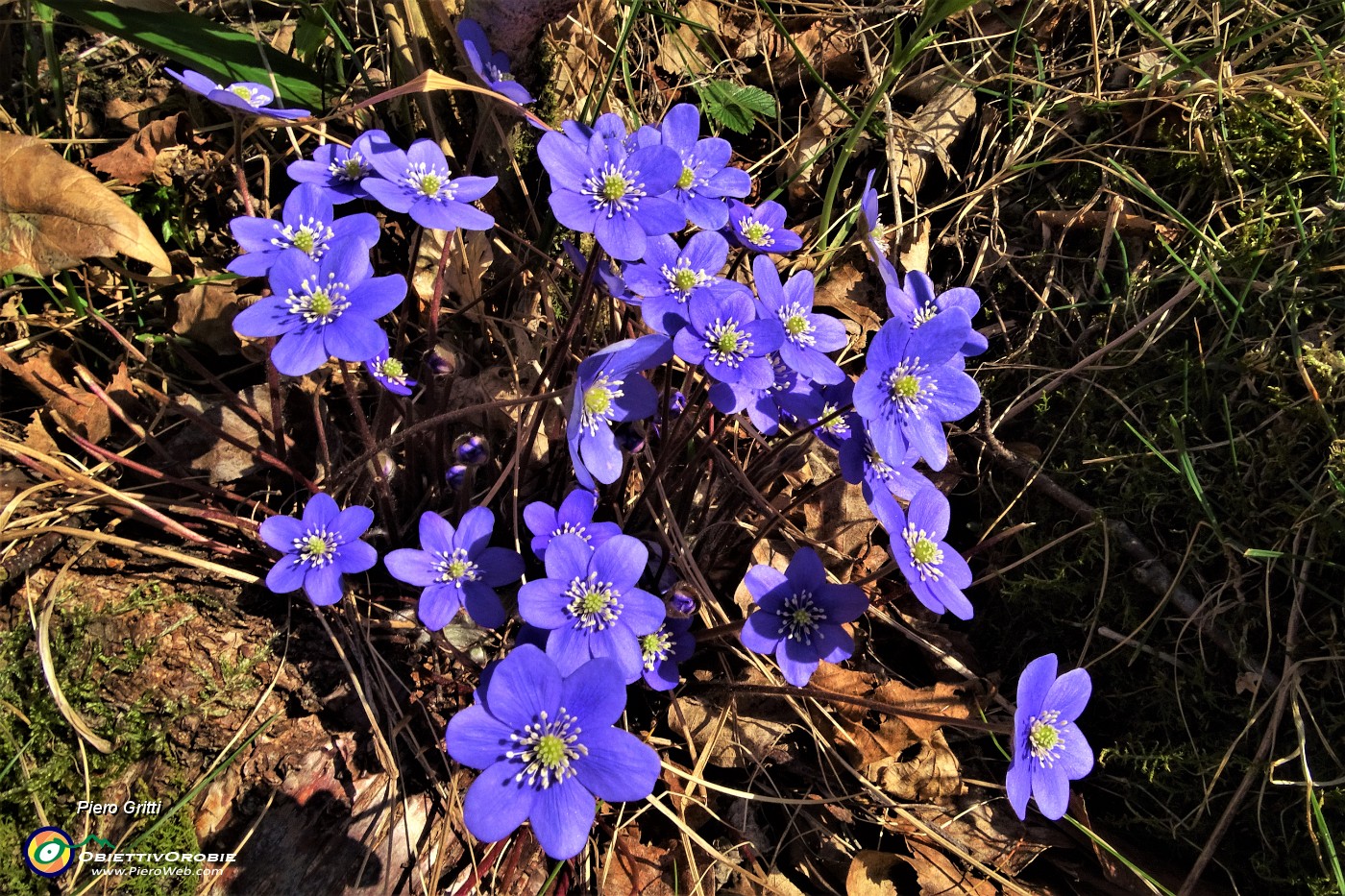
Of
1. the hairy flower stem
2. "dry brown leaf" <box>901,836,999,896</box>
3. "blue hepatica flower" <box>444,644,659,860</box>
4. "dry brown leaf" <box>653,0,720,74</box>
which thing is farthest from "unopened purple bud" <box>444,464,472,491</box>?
"dry brown leaf" <box>653,0,720,74</box>

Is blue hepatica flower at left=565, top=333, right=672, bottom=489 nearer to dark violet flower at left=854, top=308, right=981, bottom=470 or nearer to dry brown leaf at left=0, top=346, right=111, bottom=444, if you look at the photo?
dark violet flower at left=854, top=308, right=981, bottom=470

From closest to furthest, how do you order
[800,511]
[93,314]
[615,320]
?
1. [93,314]
2. [615,320]
3. [800,511]

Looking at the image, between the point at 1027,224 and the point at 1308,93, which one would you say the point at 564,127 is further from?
the point at 1308,93

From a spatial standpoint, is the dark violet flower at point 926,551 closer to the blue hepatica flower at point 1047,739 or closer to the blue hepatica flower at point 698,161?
the blue hepatica flower at point 1047,739

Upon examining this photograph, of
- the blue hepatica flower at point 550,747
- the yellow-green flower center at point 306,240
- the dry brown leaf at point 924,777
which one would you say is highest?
the yellow-green flower center at point 306,240

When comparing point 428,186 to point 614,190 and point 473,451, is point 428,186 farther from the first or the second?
point 473,451

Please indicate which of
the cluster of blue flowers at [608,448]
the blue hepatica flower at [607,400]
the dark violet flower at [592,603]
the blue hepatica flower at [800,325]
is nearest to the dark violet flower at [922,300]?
the cluster of blue flowers at [608,448]

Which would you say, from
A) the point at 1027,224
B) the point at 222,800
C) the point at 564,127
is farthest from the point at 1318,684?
the point at 222,800
